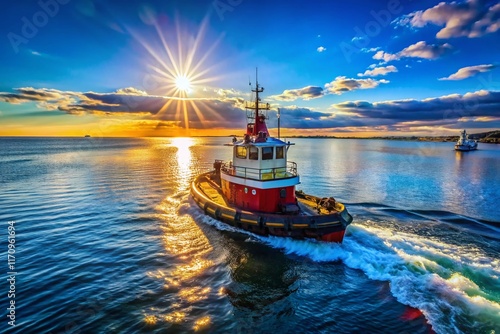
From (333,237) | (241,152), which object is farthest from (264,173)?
(333,237)

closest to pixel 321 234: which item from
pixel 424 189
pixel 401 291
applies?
pixel 401 291

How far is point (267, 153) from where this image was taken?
17016 millimetres

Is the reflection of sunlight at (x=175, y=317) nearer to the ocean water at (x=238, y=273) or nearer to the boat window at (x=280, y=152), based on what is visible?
the ocean water at (x=238, y=273)

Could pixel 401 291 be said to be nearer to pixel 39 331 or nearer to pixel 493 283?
pixel 493 283

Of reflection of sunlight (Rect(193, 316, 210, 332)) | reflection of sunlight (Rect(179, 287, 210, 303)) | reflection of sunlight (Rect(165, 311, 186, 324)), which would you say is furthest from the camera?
reflection of sunlight (Rect(179, 287, 210, 303))

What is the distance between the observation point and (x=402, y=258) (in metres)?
13.0

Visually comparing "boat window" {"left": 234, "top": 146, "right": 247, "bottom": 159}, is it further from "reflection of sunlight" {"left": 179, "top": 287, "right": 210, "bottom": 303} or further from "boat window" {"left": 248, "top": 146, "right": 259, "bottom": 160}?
"reflection of sunlight" {"left": 179, "top": 287, "right": 210, "bottom": 303}

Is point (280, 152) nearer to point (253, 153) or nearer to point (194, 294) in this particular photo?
point (253, 153)

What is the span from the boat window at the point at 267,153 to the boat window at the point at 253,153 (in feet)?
1.27

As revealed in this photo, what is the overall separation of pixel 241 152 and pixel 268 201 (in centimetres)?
387

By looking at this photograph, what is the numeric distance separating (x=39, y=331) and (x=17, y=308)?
6.48ft

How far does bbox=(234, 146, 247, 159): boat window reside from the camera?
1782cm

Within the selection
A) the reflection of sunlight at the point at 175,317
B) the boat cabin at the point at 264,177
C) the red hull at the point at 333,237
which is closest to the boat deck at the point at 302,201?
the boat cabin at the point at 264,177

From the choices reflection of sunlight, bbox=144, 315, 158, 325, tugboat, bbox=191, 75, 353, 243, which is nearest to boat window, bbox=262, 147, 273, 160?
tugboat, bbox=191, 75, 353, 243
